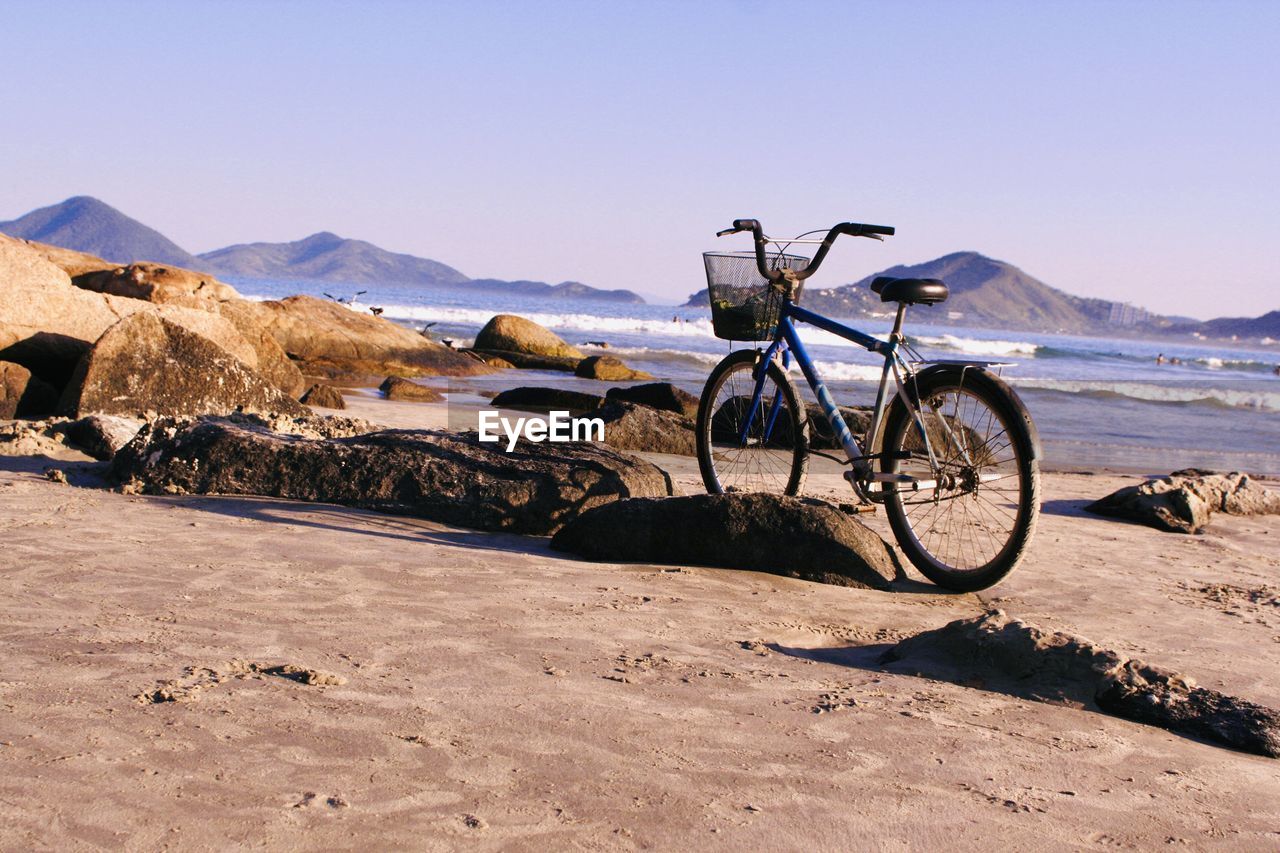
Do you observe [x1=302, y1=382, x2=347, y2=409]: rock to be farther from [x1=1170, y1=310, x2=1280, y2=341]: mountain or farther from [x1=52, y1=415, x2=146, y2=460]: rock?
[x1=1170, y1=310, x2=1280, y2=341]: mountain

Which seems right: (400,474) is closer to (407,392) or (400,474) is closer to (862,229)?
(862,229)

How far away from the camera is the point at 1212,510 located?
301 inches

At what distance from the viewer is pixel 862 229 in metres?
5.70

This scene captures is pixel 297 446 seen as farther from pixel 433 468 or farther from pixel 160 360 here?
pixel 160 360

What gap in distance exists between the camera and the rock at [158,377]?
25.1ft

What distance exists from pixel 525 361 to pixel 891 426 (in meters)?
17.5

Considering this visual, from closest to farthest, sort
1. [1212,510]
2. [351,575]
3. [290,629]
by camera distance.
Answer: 1. [290,629]
2. [351,575]
3. [1212,510]

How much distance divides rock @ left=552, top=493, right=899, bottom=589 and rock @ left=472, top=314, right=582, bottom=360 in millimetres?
18716

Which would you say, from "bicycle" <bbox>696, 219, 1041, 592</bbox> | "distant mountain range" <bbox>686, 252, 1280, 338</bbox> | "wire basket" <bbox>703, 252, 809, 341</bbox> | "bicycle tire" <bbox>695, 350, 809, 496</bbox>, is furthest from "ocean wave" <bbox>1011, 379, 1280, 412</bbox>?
"distant mountain range" <bbox>686, 252, 1280, 338</bbox>

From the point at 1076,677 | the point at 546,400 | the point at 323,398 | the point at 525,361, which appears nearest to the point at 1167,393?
the point at 525,361

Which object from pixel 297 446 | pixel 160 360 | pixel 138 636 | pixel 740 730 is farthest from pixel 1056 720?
pixel 160 360

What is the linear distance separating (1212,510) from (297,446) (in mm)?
6138

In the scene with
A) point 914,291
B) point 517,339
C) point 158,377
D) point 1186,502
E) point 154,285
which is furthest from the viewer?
point 517,339

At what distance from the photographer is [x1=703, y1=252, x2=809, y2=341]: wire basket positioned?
609 cm
